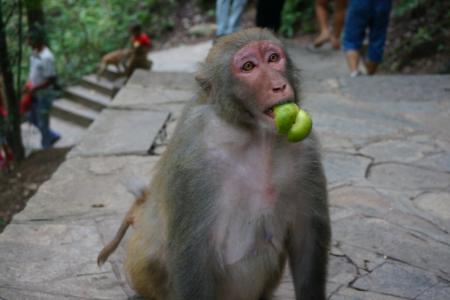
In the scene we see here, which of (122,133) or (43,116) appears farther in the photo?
(43,116)

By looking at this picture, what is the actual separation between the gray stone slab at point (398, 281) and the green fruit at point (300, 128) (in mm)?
1260

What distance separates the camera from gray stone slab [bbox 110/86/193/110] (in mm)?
7141

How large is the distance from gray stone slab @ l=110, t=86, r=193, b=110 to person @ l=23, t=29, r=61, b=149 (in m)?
1.78

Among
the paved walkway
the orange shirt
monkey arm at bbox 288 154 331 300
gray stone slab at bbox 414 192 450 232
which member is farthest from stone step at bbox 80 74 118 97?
monkey arm at bbox 288 154 331 300

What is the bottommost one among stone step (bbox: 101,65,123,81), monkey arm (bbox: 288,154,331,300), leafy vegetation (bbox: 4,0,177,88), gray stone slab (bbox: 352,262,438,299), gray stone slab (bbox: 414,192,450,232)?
leafy vegetation (bbox: 4,0,177,88)

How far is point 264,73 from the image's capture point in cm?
278

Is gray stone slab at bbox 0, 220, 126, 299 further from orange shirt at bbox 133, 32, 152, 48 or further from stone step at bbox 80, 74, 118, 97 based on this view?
stone step at bbox 80, 74, 118, 97

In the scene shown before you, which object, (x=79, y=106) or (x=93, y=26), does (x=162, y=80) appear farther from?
(x=93, y=26)

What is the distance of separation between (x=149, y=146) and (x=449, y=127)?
2.70 meters

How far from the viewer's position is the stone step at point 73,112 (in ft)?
41.3

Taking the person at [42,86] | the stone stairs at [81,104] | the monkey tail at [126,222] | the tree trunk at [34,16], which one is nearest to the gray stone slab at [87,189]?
the monkey tail at [126,222]

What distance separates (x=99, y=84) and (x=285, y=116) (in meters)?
11.0

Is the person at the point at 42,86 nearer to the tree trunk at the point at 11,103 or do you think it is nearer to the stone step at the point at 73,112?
the tree trunk at the point at 11,103

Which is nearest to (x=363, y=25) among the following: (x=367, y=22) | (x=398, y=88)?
(x=367, y=22)
